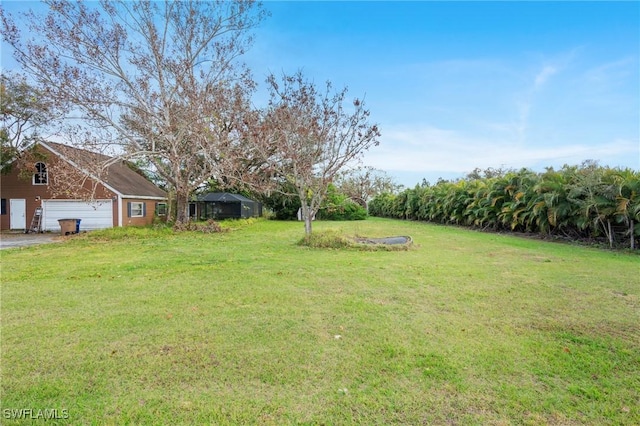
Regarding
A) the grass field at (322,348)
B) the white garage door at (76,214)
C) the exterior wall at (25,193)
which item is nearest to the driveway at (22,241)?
the white garage door at (76,214)

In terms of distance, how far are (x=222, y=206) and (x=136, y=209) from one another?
6918mm

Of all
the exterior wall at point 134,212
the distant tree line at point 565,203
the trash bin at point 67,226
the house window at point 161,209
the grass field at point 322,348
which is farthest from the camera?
the house window at point 161,209

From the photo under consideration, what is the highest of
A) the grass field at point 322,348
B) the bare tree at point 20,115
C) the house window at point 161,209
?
the bare tree at point 20,115

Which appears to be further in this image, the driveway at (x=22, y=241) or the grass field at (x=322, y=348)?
the driveway at (x=22, y=241)

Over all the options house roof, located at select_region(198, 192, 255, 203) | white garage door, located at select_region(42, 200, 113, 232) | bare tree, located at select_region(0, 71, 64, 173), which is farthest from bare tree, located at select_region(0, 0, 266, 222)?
house roof, located at select_region(198, 192, 255, 203)

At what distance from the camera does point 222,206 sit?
24859 millimetres

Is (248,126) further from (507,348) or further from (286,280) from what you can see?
(507,348)

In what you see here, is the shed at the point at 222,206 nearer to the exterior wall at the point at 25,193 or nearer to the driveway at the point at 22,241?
the exterior wall at the point at 25,193

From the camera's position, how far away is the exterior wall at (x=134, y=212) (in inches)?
683

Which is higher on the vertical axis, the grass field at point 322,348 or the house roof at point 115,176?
the house roof at point 115,176

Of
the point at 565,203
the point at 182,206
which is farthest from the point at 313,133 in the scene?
the point at 182,206

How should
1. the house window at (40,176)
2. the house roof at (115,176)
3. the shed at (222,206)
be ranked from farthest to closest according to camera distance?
1. the shed at (222,206)
2. the house window at (40,176)
3. the house roof at (115,176)

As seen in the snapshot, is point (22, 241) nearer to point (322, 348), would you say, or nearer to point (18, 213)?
point (18, 213)

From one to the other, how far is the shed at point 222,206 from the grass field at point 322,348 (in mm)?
18543
